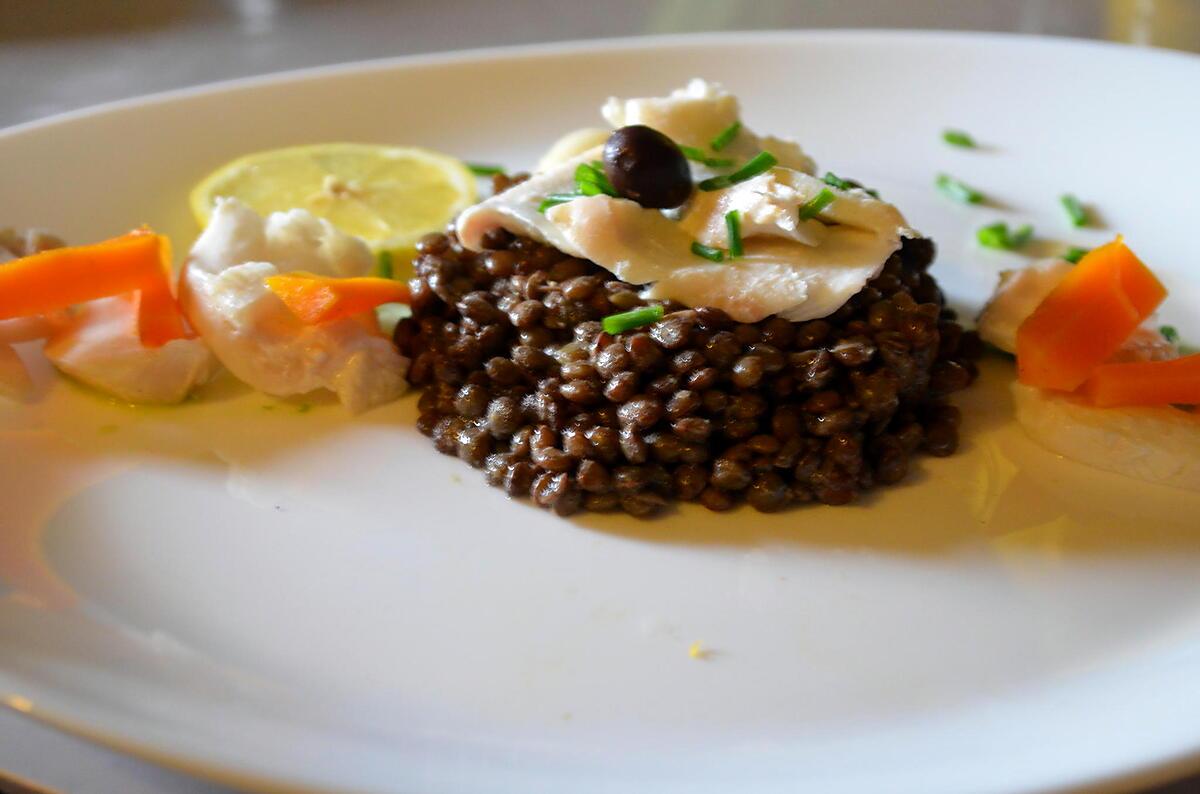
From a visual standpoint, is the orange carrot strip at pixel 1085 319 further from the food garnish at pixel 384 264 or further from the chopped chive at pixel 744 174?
the food garnish at pixel 384 264

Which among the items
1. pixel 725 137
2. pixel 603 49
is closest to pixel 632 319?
pixel 725 137

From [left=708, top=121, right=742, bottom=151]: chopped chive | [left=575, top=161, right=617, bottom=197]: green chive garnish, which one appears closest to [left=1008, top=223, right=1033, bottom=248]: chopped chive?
[left=708, top=121, right=742, bottom=151]: chopped chive

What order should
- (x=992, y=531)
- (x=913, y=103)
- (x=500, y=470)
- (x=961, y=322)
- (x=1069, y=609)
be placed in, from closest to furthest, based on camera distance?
(x=1069, y=609) → (x=992, y=531) → (x=500, y=470) → (x=961, y=322) → (x=913, y=103)

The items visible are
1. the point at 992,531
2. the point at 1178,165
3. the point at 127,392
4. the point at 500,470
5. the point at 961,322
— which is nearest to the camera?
the point at 992,531

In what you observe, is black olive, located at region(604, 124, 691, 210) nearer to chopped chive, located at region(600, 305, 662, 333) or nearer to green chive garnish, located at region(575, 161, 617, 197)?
green chive garnish, located at region(575, 161, 617, 197)

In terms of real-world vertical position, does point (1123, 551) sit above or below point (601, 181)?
below

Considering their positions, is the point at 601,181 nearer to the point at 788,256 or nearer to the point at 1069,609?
the point at 788,256

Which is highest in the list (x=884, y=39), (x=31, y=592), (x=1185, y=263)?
(x=884, y=39)

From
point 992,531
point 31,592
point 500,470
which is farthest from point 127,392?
point 992,531

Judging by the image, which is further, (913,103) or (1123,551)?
(913,103)
